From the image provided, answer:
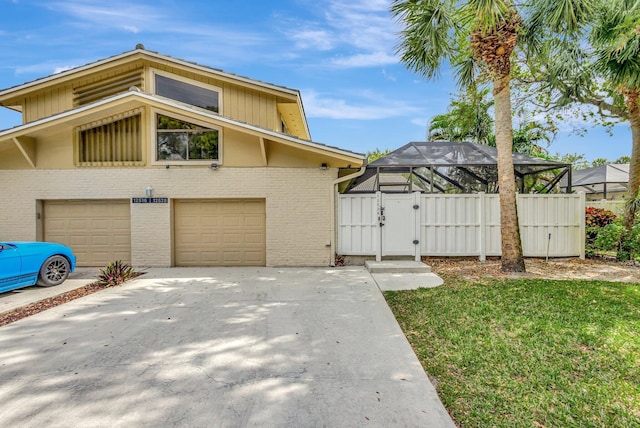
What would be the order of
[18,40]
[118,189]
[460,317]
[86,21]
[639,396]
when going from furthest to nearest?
[18,40]
[86,21]
[118,189]
[460,317]
[639,396]

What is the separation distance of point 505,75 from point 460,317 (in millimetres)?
5804

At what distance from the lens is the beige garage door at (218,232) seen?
356 inches

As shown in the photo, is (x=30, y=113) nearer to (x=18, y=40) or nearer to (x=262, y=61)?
(x=18, y=40)

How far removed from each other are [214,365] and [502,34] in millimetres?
8504

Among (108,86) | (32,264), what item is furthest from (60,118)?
(32,264)

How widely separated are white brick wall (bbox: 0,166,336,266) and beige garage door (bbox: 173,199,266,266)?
0.91 feet

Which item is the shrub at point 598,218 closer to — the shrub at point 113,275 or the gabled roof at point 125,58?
the gabled roof at point 125,58

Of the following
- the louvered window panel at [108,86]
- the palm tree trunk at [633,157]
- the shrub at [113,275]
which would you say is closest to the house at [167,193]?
the louvered window panel at [108,86]

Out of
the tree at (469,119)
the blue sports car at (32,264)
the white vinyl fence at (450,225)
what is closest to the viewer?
the blue sports car at (32,264)

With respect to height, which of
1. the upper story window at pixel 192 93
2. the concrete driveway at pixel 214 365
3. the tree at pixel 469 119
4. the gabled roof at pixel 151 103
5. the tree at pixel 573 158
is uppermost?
the tree at pixel 573 158

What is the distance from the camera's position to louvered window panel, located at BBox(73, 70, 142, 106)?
9.91 m

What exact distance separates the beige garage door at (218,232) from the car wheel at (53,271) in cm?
258

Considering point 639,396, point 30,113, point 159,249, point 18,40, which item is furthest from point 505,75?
point 18,40

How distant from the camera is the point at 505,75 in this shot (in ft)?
24.2
